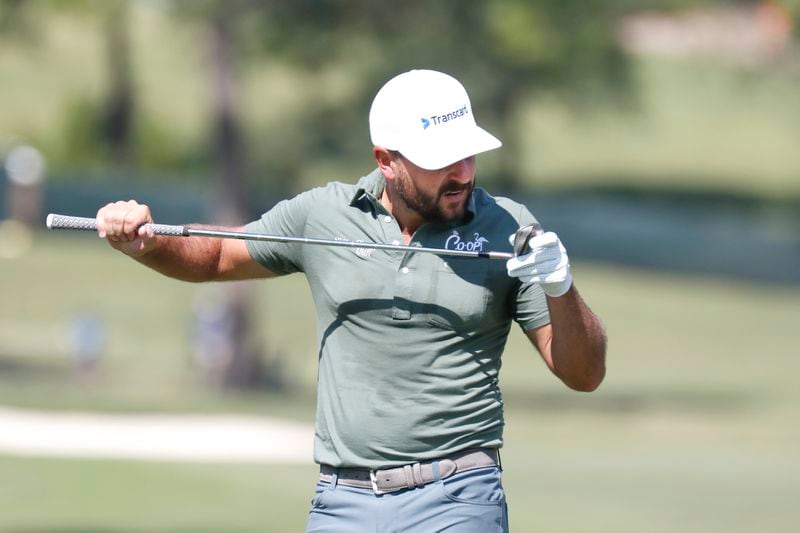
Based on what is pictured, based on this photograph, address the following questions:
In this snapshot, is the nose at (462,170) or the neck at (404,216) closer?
the nose at (462,170)

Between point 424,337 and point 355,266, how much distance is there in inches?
12.4

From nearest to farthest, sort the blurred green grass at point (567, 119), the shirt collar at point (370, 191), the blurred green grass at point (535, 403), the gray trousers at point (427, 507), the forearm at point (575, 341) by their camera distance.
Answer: the forearm at point (575, 341), the gray trousers at point (427, 507), the shirt collar at point (370, 191), the blurred green grass at point (535, 403), the blurred green grass at point (567, 119)

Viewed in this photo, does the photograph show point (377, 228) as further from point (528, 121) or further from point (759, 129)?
point (759, 129)

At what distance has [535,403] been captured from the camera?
72.7ft

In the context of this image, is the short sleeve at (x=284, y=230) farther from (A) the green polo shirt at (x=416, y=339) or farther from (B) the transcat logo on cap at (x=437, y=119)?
(B) the transcat logo on cap at (x=437, y=119)

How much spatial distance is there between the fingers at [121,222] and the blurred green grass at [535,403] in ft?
18.6

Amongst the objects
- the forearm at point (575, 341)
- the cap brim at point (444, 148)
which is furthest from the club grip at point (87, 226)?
the forearm at point (575, 341)

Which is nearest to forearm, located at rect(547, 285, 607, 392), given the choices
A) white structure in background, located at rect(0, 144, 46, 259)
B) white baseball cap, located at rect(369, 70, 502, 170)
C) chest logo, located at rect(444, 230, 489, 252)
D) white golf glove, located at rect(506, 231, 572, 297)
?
white golf glove, located at rect(506, 231, 572, 297)

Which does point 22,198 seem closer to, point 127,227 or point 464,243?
point 127,227

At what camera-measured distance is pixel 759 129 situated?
5644 cm

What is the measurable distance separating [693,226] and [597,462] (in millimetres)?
23663

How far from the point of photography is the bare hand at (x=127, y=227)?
472 centimetres

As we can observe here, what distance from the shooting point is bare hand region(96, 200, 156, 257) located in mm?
4719

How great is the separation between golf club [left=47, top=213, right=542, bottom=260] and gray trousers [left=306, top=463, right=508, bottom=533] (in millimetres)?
648
